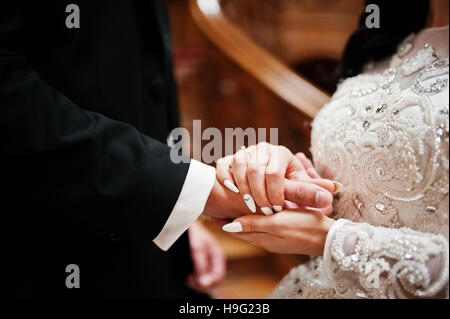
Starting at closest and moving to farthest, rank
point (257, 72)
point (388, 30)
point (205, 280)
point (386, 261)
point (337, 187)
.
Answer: point (386, 261) < point (337, 187) < point (388, 30) < point (205, 280) < point (257, 72)

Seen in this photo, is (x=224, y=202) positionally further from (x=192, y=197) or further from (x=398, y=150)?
(x=398, y=150)

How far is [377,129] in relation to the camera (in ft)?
2.01

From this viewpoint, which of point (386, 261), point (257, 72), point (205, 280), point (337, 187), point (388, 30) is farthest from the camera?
point (257, 72)

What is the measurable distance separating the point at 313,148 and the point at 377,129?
17cm

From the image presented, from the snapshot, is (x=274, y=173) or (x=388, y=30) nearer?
(x=274, y=173)

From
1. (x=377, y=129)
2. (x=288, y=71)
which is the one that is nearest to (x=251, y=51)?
(x=288, y=71)

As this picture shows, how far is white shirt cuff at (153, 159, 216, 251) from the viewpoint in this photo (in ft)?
2.06

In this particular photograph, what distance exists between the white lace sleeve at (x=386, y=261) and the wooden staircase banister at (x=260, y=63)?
34cm

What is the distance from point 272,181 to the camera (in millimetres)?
604

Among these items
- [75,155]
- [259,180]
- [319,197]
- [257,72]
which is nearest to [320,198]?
[319,197]

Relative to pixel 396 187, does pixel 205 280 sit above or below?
below

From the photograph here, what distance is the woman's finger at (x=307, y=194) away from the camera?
595 mm

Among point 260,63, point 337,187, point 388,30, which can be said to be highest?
point 260,63

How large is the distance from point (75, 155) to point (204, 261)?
2.33 feet
